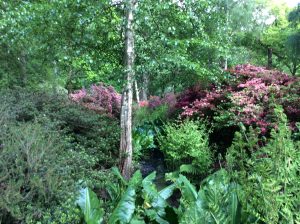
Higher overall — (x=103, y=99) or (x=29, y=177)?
(x=103, y=99)

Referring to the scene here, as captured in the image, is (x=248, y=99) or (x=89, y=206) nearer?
(x=89, y=206)

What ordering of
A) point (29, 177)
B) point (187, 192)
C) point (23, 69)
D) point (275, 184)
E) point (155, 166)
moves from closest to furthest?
point (275, 184), point (29, 177), point (187, 192), point (155, 166), point (23, 69)

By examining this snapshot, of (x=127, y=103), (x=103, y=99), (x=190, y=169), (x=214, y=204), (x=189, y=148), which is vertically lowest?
(x=190, y=169)

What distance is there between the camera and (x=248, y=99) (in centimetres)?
652

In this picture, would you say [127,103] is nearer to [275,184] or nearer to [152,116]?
[275,184]

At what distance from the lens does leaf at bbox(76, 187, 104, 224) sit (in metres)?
3.26

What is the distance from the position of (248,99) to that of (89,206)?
4.26 metres

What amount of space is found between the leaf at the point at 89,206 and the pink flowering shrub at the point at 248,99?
11.3 feet

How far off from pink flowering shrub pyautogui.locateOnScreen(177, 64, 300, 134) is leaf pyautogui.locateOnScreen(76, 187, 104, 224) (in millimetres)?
3441

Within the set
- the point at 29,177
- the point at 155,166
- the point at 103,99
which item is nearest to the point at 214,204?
the point at 29,177

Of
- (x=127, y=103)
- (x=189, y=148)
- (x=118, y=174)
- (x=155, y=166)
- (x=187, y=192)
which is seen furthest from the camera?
(x=155, y=166)

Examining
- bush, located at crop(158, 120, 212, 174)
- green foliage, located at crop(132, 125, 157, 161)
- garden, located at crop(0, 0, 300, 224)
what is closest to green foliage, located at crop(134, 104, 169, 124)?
garden, located at crop(0, 0, 300, 224)

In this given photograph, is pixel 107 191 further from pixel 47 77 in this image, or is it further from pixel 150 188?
pixel 47 77

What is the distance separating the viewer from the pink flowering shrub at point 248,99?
6.07 metres
